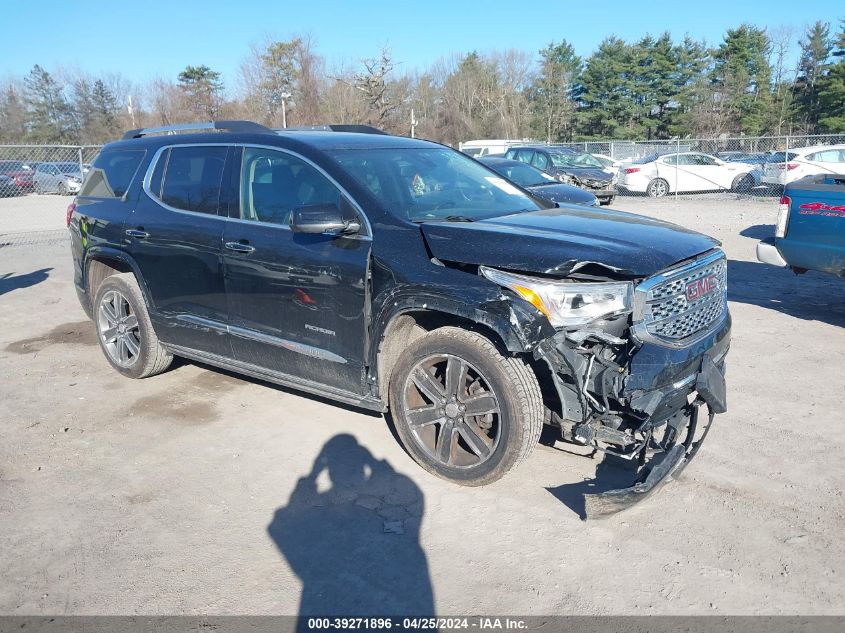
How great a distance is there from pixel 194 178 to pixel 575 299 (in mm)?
3052

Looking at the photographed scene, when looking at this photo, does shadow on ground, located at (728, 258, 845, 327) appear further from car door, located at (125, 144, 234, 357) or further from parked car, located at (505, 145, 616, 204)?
parked car, located at (505, 145, 616, 204)

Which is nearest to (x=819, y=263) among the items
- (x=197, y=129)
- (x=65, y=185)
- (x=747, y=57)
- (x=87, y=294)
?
(x=197, y=129)

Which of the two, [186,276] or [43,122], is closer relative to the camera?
[186,276]

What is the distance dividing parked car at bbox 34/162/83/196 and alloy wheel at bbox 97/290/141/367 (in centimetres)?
2357

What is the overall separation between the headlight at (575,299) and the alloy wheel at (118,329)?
3.69 metres

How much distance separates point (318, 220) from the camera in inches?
157

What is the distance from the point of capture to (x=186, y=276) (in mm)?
5098

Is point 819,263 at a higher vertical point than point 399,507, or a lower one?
higher

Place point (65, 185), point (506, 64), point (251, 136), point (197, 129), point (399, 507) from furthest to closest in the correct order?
point (506, 64)
point (65, 185)
point (197, 129)
point (251, 136)
point (399, 507)

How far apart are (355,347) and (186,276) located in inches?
65.6

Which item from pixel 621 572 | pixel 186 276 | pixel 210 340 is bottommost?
pixel 621 572

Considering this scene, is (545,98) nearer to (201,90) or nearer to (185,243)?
(201,90)

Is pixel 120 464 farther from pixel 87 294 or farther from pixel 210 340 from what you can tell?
pixel 87 294

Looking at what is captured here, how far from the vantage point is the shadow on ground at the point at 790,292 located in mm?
7609
